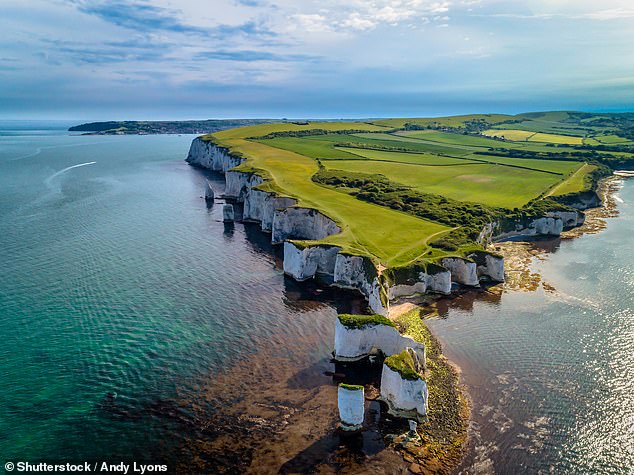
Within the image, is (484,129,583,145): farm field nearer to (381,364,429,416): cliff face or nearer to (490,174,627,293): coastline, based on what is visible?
(490,174,627,293): coastline

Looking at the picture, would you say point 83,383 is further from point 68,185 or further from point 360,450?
point 68,185

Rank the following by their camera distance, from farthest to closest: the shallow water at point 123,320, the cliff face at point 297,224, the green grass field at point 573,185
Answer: the green grass field at point 573,185 → the cliff face at point 297,224 → the shallow water at point 123,320

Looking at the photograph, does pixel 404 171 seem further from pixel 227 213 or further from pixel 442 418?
pixel 442 418

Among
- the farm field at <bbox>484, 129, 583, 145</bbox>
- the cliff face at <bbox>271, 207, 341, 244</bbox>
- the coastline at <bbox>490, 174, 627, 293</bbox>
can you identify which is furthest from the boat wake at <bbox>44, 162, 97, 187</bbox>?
the farm field at <bbox>484, 129, 583, 145</bbox>

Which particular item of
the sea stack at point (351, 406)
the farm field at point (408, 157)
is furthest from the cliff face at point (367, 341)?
the farm field at point (408, 157)

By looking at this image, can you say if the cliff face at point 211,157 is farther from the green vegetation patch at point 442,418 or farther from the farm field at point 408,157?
the green vegetation patch at point 442,418
